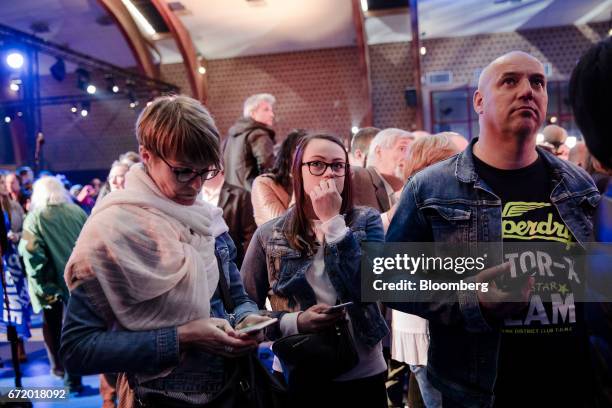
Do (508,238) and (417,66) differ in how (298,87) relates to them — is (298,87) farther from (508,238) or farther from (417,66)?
(508,238)

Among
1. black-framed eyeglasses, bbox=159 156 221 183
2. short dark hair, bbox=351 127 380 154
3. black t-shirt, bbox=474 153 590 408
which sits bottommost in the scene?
black t-shirt, bbox=474 153 590 408

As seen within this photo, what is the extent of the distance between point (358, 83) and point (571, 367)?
1143 centimetres

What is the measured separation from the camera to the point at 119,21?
11.1m

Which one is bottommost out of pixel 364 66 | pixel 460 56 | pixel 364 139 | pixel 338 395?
pixel 338 395

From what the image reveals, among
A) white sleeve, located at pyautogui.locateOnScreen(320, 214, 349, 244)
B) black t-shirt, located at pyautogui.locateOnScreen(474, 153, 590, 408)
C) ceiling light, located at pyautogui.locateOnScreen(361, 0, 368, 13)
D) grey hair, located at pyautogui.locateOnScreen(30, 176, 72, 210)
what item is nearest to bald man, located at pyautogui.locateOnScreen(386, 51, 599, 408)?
black t-shirt, located at pyautogui.locateOnScreen(474, 153, 590, 408)

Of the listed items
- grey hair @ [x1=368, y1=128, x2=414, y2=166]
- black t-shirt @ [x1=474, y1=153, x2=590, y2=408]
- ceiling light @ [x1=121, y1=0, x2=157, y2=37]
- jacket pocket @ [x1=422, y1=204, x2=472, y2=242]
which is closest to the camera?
black t-shirt @ [x1=474, y1=153, x2=590, y2=408]

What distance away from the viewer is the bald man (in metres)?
1.40

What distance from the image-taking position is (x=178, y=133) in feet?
4.08

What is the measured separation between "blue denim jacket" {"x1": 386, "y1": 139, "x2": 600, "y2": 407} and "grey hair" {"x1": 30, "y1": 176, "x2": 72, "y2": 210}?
3.18m

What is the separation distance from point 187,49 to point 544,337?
11528mm

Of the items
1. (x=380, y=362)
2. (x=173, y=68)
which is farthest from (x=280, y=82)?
(x=380, y=362)

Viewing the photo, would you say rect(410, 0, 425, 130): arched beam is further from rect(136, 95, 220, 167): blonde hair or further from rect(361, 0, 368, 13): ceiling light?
rect(136, 95, 220, 167): blonde hair

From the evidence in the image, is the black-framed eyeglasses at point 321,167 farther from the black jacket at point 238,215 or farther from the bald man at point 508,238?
the black jacket at point 238,215

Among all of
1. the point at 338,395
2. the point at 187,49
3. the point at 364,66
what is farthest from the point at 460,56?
the point at 338,395
